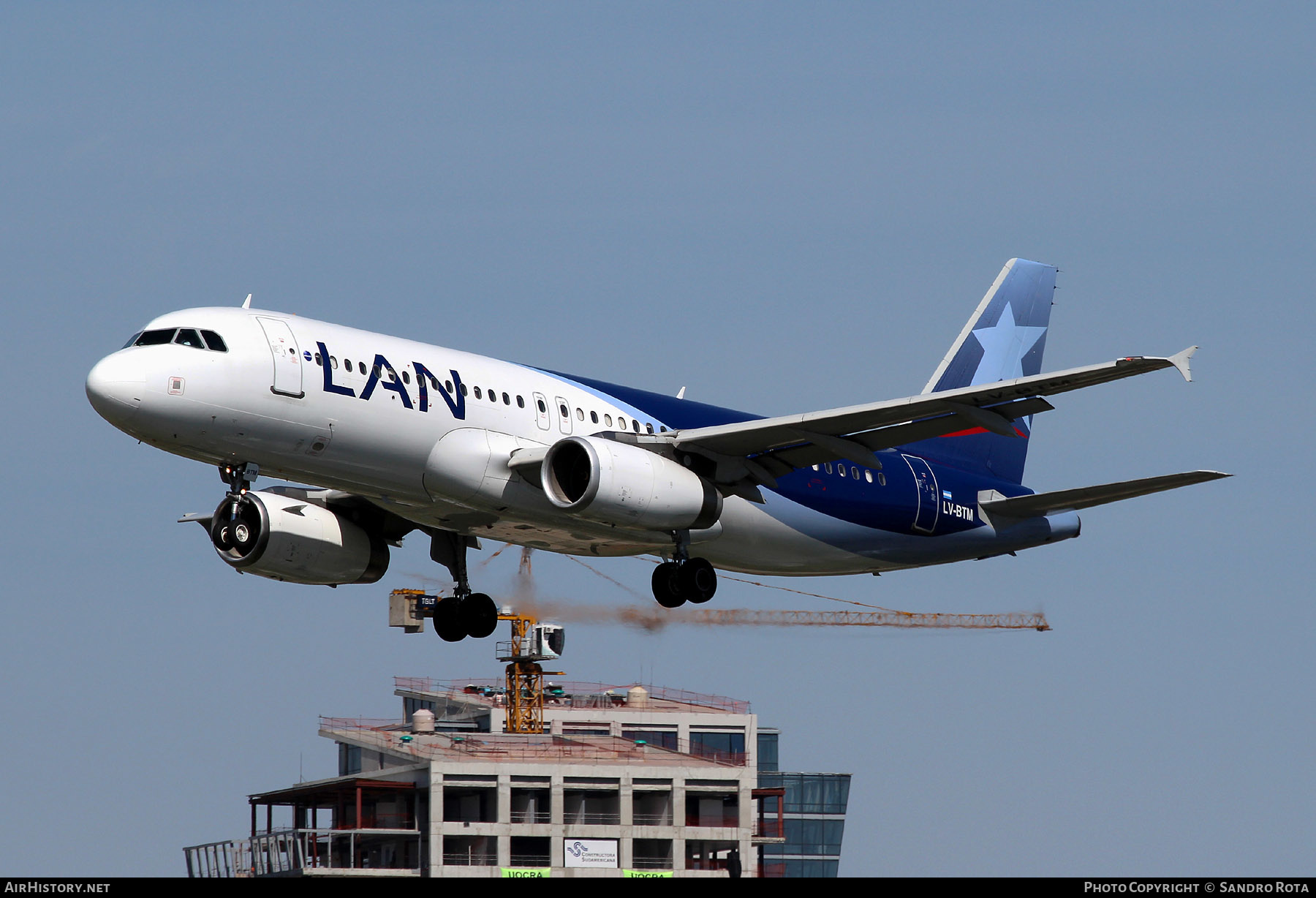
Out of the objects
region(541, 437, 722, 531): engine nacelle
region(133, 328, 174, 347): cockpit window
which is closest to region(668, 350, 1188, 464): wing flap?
region(541, 437, 722, 531): engine nacelle

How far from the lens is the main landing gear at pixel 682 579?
139ft

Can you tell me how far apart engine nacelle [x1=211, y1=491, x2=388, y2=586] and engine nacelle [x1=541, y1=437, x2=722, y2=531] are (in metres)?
6.72

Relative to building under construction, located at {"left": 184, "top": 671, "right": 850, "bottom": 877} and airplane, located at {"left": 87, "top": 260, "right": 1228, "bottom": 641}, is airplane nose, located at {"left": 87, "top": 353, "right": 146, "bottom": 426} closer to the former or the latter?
airplane, located at {"left": 87, "top": 260, "right": 1228, "bottom": 641}

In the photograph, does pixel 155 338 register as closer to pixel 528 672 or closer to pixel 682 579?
pixel 682 579

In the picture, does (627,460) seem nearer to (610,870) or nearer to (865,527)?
(865,527)

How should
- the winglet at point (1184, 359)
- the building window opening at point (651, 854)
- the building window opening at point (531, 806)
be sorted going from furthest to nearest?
the building window opening at point (531, 806), the building window opening at point (651, 854), the winglet at point (1184, 359)

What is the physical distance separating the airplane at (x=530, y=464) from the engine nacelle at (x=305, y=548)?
0.16 ft

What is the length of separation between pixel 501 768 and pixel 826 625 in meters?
62.2

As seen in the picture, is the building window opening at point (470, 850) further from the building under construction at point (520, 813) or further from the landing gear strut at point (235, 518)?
the landing gear strut at point (235, 518)

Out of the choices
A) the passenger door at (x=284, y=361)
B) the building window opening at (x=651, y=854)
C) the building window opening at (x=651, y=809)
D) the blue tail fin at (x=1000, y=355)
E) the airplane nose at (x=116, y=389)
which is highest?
the blue tail fin at (x=1000, y=355)

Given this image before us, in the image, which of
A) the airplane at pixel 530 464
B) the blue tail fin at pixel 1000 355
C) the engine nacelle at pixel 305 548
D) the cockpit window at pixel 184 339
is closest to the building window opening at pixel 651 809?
the blue tail fin at pixel 1000 355

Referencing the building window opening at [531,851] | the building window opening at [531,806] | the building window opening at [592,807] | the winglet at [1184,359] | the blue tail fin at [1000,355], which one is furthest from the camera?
the building window opening at [592,807]

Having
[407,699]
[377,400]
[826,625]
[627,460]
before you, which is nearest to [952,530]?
[627,460]

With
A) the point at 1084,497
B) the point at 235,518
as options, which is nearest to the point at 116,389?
the point at 235,518
